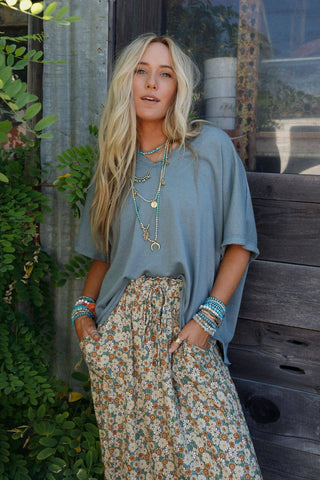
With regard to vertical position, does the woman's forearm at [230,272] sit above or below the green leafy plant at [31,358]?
above

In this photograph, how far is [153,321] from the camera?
6.39 ft

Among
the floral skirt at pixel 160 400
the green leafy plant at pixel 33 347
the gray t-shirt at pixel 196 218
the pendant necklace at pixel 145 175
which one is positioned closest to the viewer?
the floral skirt at pixel 160 400

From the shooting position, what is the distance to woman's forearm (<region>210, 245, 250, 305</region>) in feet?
6.31

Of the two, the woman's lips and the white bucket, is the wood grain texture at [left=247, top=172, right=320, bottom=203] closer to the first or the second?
the white bucket

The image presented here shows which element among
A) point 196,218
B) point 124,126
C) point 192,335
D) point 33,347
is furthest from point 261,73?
point 33,347

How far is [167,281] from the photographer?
1982mm

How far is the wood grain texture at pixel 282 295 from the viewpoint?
7.13 ft

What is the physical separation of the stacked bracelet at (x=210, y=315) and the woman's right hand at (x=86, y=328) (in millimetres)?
413

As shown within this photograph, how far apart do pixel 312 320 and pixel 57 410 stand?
1.38 metres

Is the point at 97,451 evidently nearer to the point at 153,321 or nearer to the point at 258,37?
the point at 153,321

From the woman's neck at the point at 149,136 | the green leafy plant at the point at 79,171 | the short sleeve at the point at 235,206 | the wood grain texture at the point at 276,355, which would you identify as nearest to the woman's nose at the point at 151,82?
the woman's neck at the point at 149,136

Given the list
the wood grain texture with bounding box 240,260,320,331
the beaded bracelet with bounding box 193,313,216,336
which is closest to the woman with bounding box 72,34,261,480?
the beaded bracelet with bounding box 193,313,216,336

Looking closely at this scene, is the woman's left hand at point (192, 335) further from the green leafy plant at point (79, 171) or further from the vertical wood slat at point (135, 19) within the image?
the vertical wood slat at point (135, 19)

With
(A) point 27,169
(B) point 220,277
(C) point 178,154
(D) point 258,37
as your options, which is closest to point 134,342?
(B) point 220,277
